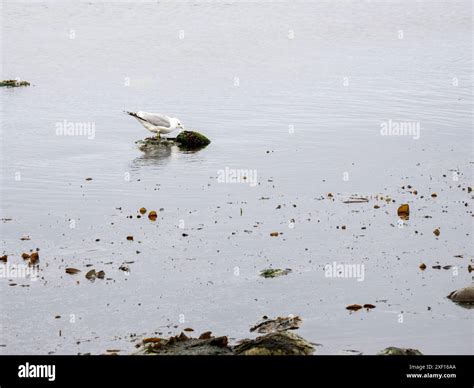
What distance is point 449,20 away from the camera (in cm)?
9075

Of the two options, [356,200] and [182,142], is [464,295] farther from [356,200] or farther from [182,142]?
[182,142]

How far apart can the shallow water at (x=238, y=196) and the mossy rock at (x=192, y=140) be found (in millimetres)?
709

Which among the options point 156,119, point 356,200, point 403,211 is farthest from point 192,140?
point 403,211

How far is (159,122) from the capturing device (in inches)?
1483

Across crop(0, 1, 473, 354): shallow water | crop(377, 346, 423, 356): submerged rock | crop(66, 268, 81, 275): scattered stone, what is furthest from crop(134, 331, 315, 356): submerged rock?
crop(66, 268, 81, 275): scattered stone

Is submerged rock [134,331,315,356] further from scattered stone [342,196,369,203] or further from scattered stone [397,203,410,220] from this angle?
scattered stone [342,196,369,203]

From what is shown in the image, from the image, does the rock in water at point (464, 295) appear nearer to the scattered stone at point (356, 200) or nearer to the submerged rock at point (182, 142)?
the scattered stone at point (356, 200)

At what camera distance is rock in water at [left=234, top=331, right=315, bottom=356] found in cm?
1716

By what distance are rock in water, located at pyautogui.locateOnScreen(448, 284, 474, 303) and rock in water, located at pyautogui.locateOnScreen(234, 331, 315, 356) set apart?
432cm

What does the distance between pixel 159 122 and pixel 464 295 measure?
1954 centimetres

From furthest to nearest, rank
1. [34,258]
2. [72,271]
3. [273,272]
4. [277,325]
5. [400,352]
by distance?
[34,258]
[273,272]
[72,271]
[277,325]
[400,352]

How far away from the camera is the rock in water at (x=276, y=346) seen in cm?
1716
